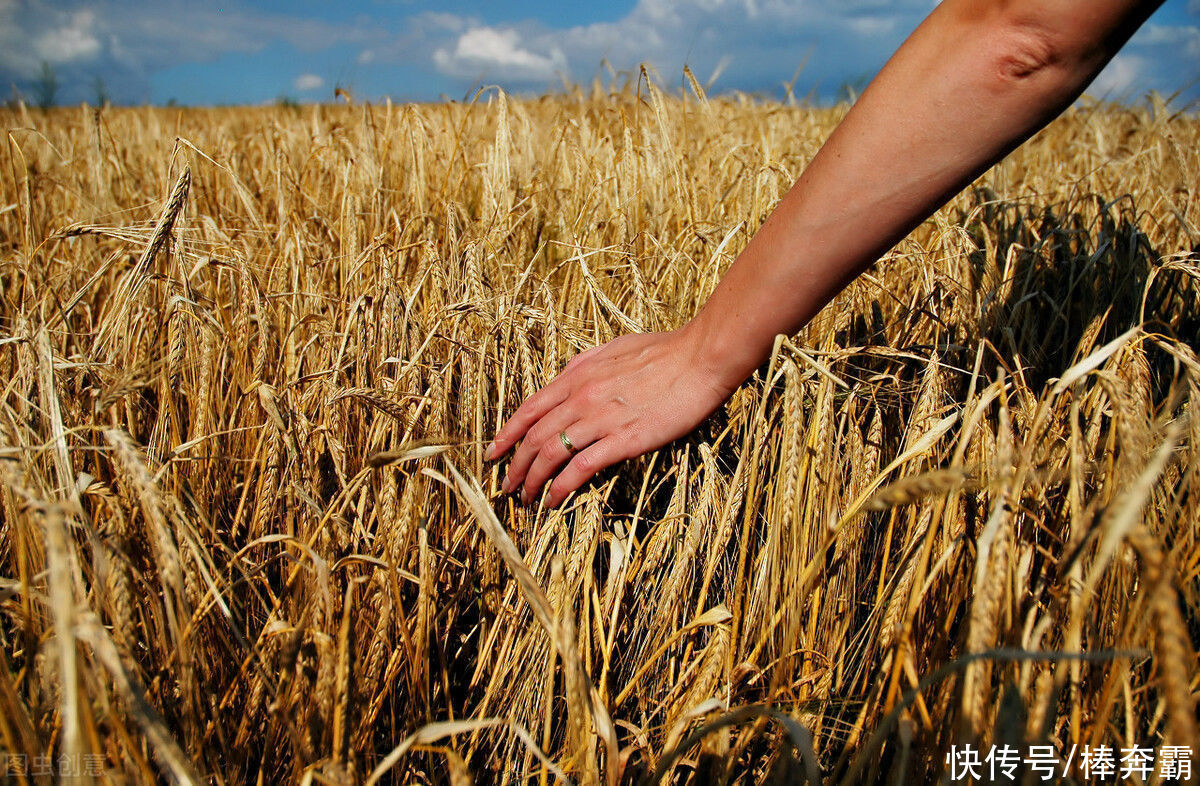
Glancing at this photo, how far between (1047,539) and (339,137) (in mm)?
2256

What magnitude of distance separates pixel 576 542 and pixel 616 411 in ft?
0.61

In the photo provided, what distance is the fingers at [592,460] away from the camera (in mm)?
894

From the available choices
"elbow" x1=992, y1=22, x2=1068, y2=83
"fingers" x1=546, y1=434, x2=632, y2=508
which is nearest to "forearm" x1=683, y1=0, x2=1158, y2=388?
"elbow" x1=992, y1=22, x2=1068, y2=83

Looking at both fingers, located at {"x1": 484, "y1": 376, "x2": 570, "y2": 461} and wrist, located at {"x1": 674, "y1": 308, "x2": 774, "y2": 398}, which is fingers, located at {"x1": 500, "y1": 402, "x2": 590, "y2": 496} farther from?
wrist, located at {"x1": 674, "y1": 308, "x2": 774, "y2": 398}

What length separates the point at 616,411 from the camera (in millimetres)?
895

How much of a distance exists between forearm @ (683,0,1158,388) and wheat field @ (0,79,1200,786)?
0.26 ft

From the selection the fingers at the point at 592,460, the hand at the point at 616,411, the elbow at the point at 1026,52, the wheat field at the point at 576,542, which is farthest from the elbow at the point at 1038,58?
the fingers at the point at 592,460

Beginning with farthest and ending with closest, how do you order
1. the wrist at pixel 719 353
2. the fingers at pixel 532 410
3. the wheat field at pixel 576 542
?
the fingers at pixel 532 410
the wrist at pixel 719 353
the wheat field at pixel 576 542

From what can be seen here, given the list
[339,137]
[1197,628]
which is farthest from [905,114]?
[339,137]

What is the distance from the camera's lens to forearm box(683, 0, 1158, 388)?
611mm

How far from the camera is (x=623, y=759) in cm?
62

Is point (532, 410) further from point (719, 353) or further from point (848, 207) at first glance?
point (848, 207)

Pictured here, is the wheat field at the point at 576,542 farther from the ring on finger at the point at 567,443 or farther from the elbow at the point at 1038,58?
the elbow at the point at 1038,58

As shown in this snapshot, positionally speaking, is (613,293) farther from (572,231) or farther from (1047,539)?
(1047,539)
